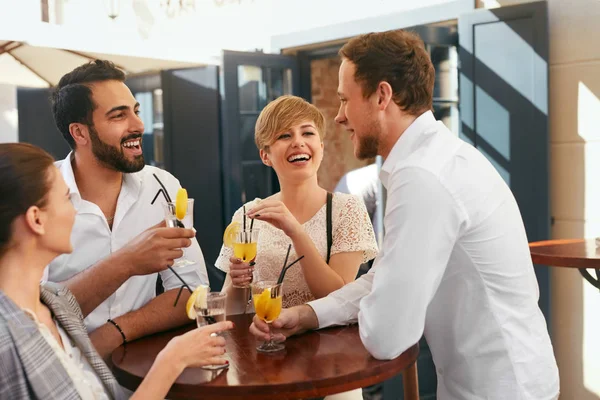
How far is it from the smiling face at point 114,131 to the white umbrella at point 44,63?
13.9 feet

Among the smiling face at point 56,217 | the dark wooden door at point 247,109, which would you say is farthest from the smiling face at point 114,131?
the dark wooden door at point 247,109

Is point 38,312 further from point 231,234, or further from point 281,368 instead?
point 231,234

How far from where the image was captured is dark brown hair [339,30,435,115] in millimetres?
1873

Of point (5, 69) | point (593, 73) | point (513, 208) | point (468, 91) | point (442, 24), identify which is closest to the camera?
point (513, 208)

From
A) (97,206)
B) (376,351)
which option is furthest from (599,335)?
(97,206)

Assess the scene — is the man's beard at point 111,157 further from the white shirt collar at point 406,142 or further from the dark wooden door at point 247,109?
the dark wooden door at point 247,109

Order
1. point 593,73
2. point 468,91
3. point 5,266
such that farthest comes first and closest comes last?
point 468,91 → point 593,73 → point 5,266

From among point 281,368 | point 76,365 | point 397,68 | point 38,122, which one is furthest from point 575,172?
point 38,122

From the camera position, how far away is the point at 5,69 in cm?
804

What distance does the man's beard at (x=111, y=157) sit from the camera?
2.27 m

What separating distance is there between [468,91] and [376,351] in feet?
8.75

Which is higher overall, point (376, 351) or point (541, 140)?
point (541, 140)

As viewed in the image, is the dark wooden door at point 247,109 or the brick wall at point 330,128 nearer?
the dark wooden door at point 247,109

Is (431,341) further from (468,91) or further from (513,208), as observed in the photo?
(468,91)
